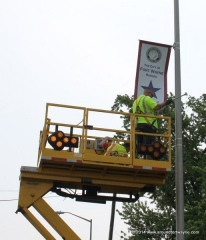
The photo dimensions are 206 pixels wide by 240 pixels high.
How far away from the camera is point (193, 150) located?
28.5 metres

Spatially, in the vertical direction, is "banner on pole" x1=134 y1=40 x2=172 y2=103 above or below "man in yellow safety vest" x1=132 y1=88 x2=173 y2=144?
above

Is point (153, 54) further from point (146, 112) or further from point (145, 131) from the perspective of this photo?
point (145, 131)

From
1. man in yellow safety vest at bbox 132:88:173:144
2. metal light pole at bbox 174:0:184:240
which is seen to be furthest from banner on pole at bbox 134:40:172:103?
man in yellow safety vest at bbox 132:88:173:144

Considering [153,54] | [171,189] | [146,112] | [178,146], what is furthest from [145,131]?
[171,189]

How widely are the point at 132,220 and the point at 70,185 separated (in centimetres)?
1811

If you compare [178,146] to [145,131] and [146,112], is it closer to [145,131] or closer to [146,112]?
[145,131]

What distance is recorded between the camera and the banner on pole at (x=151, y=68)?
12078 millimetres

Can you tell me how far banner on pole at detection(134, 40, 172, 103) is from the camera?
476 inches

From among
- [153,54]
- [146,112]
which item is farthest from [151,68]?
[146,112]

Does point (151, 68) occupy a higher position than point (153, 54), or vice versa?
point (153, 54)

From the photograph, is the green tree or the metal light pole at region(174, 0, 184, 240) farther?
the green tree

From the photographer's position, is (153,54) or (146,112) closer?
(146,112)

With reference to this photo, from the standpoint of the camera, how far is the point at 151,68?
12172 millimetres

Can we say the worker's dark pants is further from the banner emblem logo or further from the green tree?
the green tree
